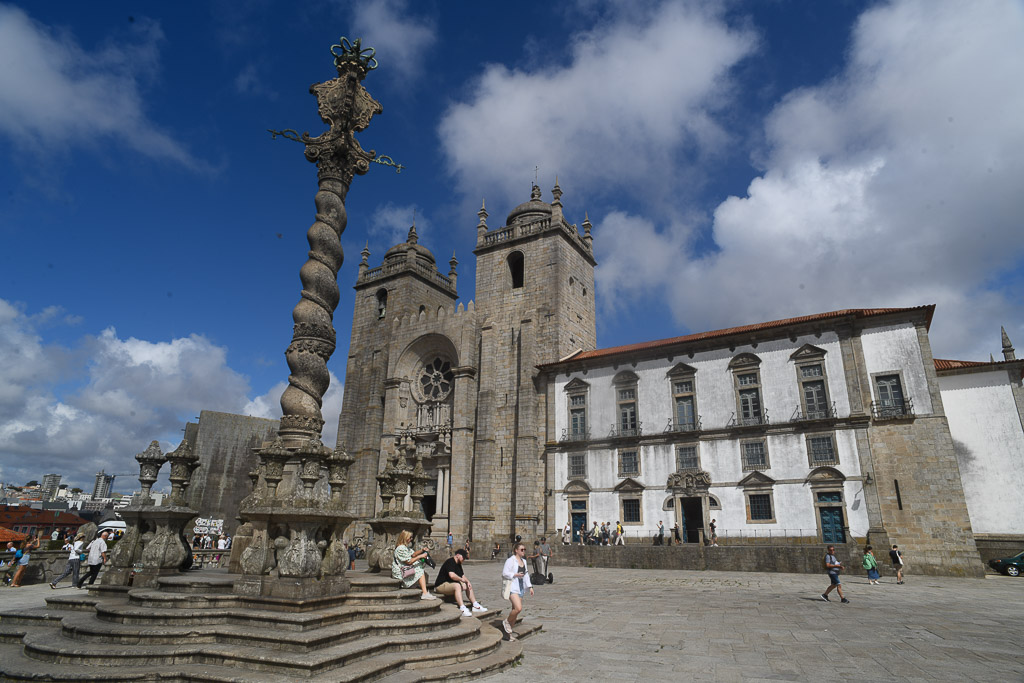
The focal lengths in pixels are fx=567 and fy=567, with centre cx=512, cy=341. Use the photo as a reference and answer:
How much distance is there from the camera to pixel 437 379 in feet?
117

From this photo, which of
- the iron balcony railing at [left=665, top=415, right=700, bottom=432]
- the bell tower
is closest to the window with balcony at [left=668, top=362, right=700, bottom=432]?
the iron balcony railing at [left=665, top=415, right=700, bottom=432]

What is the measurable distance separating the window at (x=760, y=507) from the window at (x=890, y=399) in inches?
213

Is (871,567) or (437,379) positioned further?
(437,379)

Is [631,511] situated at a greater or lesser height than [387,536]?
greater

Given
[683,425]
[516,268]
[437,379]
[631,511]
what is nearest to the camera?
[683,425]

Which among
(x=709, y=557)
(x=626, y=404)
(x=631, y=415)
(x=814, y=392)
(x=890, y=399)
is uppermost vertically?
(x=626, y=404)

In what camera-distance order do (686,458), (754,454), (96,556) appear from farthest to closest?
(686,458)
(754,454)
(96,556)

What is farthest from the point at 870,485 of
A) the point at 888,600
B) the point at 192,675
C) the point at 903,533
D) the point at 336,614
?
the point at 192,675

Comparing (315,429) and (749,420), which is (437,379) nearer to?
(749,420)

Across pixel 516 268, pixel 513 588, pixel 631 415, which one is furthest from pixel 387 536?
pixel 516 268

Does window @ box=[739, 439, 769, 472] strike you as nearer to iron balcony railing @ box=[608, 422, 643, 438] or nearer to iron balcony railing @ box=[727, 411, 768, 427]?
iron balcony railing @ box=[727, 411, 768, 427]

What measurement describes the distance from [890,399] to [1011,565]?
672cm

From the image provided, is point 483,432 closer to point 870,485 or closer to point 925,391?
point 870,485

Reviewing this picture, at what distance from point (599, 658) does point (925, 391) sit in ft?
67.3
